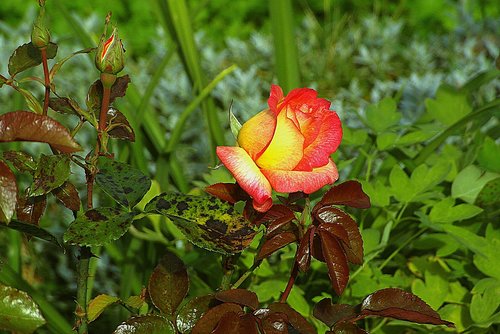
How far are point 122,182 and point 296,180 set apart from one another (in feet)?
0.57

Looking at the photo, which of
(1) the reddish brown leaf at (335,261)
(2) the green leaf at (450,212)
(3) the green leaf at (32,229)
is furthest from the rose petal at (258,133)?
(2) the green leaf at (450,212)

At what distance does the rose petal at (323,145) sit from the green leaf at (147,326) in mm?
194

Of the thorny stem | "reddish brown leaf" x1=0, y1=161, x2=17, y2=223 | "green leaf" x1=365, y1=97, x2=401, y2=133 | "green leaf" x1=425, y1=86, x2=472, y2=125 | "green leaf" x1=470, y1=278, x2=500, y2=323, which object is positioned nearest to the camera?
"reddish brown leaf" x1=0, y1=161, x2=17, y2=223

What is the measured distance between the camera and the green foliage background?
1204 mm

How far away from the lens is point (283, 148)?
2.68ft

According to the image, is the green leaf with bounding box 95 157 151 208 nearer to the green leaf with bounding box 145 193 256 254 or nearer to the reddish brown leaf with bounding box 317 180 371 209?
the green leaf with bounding box 145 193 256 254

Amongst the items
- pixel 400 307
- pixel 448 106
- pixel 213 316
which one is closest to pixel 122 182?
pixel 213 316

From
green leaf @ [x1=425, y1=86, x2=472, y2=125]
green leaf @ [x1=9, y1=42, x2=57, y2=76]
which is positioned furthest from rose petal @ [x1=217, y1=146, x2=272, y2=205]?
green leaf @ [x1=425, y1=86, x2=472, y2=125]

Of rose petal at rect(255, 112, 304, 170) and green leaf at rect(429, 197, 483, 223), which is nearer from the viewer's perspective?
rose petal at rect(255, 112, 304, 170)

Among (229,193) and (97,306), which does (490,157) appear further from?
(97,306)

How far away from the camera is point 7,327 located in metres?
0.73

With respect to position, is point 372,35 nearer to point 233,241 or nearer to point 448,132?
point 448,132

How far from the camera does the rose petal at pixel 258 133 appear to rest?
0.81 m

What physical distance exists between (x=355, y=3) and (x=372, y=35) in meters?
0.77
